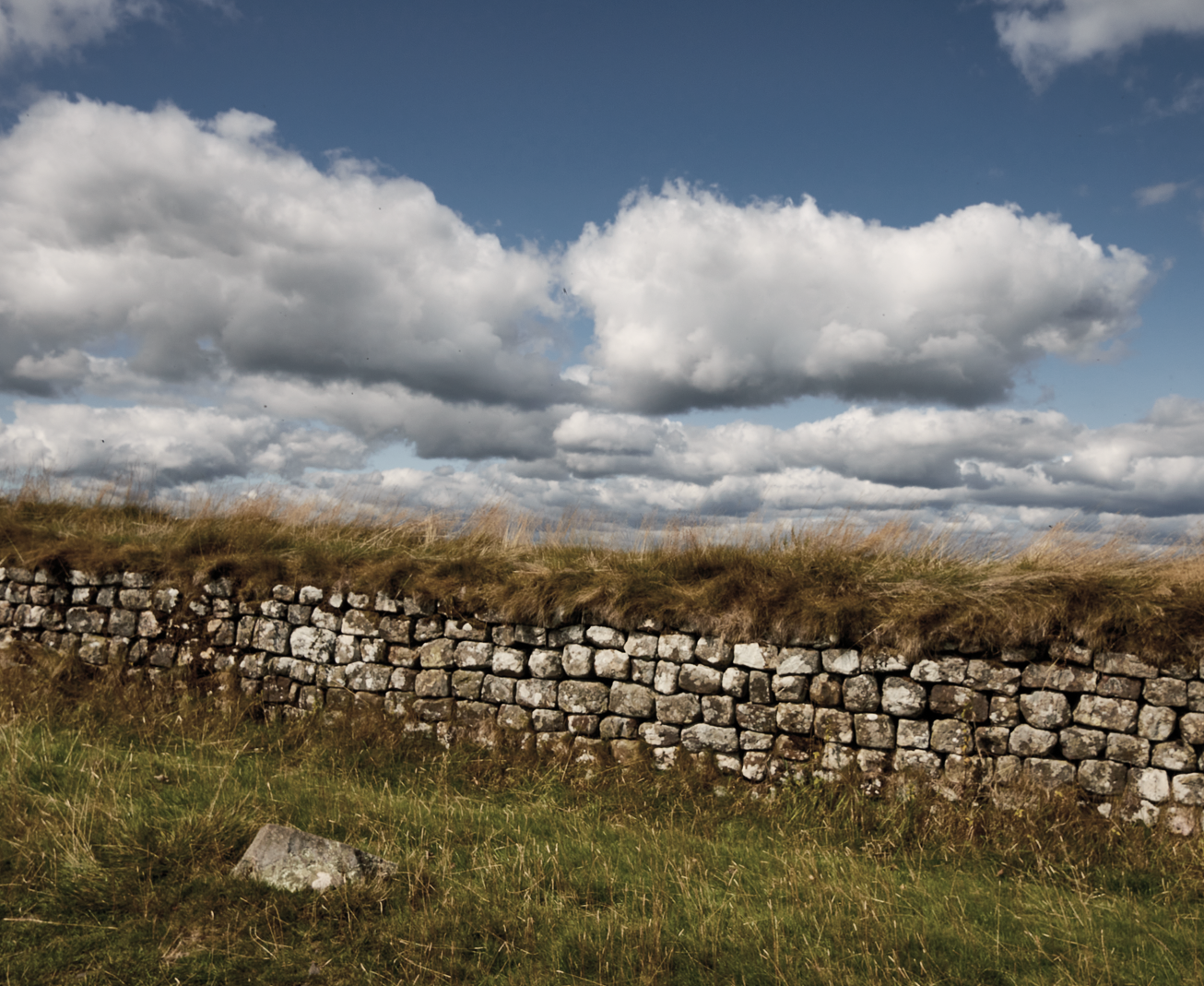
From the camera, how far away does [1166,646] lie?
614 centimetres

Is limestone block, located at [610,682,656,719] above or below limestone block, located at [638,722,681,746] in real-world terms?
above

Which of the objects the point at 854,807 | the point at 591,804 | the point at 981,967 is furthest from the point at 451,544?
the point at 981,967

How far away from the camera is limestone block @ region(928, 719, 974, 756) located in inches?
256

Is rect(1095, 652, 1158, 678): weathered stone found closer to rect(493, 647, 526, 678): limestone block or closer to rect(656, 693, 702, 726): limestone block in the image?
rect(656, 693, 702, 726): limestone block

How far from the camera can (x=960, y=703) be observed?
6.54m

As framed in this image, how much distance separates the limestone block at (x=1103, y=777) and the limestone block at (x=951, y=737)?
0.87 metres

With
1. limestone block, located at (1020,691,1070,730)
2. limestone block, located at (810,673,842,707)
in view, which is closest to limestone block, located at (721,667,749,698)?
limestone block, located at (810,673,842,707)

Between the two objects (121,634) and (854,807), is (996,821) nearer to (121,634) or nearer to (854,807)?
(854,807)

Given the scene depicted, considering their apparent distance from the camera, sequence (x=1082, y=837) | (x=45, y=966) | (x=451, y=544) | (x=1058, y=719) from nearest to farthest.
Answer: (x=45, y=966) < (x=1082, y=837) < (x=1058, y=719) < (x=451, y=544)

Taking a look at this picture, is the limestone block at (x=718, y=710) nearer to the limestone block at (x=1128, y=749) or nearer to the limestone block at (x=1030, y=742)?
the limestone block at (x=1030, y=742)

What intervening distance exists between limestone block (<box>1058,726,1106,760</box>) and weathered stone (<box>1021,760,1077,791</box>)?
0.10 meters

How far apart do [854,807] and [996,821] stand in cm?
109

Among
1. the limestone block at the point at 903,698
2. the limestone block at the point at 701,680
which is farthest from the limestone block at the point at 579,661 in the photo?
the limestone block at the point at 903,698

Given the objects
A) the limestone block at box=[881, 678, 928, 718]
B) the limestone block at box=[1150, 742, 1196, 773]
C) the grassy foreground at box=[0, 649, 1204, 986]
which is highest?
the limestone block at box=[881, 678, 928, 718]
